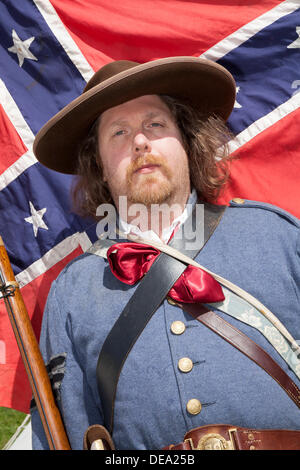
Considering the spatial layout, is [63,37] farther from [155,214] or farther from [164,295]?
[164,295]

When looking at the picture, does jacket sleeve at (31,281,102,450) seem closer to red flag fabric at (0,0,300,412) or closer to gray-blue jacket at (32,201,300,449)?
gray-blue jacket at (32,201,300,449)

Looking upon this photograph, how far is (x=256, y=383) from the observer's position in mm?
→ 2086

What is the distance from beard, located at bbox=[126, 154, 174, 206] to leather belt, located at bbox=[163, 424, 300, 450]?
3.86ft

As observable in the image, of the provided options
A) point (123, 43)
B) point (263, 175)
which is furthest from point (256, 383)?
point (123, 43)

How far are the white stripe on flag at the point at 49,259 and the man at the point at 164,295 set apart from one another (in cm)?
62

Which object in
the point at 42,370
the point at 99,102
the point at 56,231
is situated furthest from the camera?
the point at 56,231

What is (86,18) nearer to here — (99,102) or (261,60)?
(99,102)

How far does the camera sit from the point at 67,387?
233 centimetres

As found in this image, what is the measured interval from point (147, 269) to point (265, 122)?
1.41 m

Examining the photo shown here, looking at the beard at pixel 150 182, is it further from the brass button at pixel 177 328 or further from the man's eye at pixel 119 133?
the brass button at pixel 177 328

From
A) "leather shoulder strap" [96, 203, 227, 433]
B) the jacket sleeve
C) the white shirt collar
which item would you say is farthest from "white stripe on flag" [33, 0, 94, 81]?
the jacket sleeve

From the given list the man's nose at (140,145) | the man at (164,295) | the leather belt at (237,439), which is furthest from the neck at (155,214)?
the leather belt at (237,439)

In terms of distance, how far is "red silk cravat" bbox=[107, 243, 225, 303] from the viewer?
2174 mm
